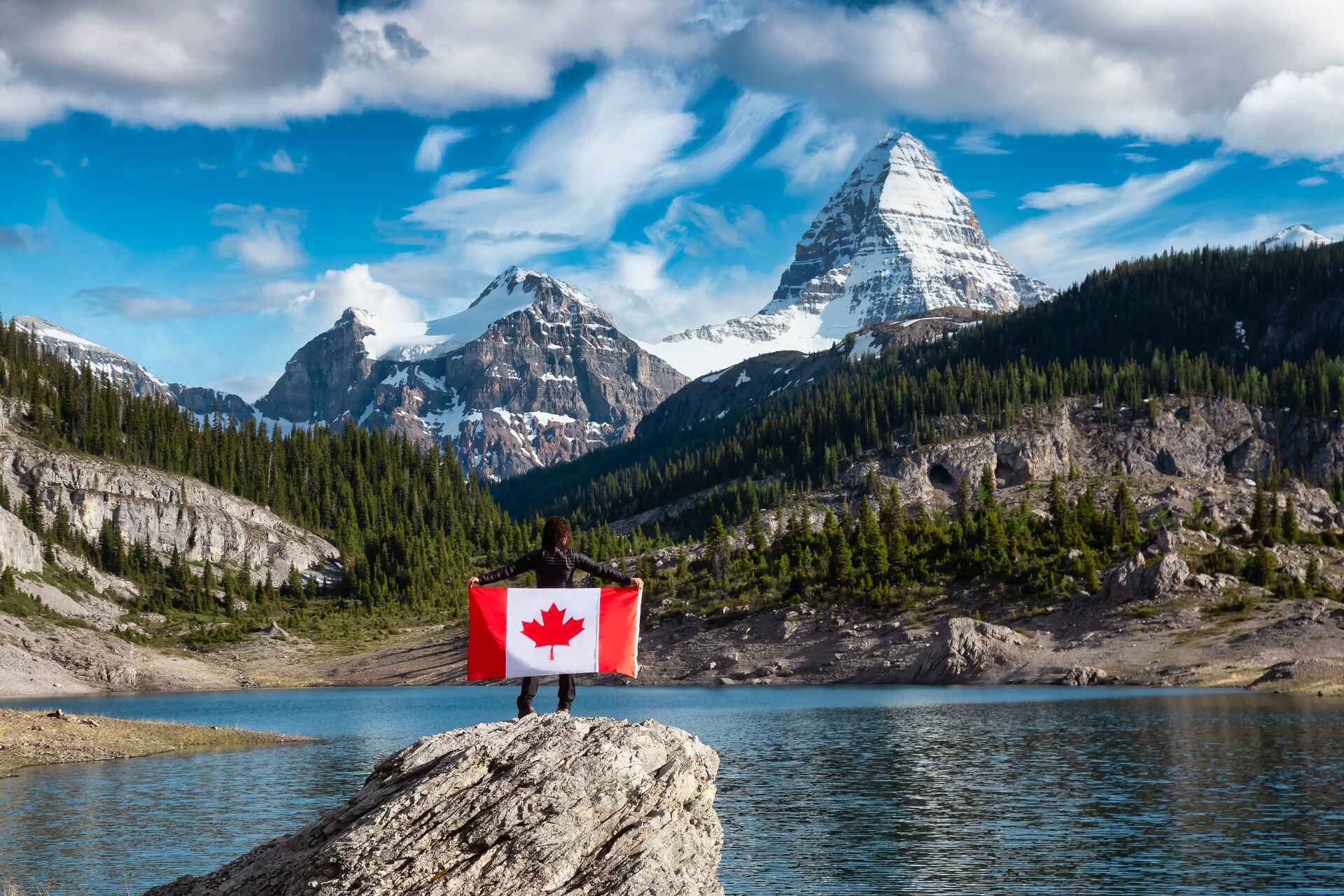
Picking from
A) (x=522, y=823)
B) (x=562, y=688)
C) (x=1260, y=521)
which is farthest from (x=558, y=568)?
(x=1260, y=521)

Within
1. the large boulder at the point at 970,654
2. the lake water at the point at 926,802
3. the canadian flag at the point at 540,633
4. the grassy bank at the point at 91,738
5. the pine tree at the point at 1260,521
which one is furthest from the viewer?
the pine tree at the point at 1260,521

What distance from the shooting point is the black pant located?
21484 mm

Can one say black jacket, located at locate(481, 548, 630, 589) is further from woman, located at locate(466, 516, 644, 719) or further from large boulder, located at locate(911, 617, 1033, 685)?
large boulder, located at locate(911, 617, 1033, 685)

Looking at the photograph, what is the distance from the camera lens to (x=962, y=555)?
15425cm

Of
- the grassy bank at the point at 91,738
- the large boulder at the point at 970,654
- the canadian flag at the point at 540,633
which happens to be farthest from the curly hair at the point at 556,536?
the large boulder at the point at 970,654

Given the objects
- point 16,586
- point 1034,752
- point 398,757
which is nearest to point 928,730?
point 1034,752

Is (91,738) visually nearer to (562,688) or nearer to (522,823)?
(562,688)

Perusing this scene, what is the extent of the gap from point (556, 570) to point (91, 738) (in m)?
55.4

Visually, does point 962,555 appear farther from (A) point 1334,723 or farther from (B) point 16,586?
(B) point 16,586

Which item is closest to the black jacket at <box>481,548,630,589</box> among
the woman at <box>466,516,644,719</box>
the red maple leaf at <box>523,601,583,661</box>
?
the woman at <box>466,516,644,719</box>

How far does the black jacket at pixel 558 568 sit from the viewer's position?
850 inches

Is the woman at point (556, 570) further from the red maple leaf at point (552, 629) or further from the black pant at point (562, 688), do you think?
the red maple leaf at point (552, 629)

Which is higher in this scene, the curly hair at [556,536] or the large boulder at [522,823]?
the curly hair at [556,536]

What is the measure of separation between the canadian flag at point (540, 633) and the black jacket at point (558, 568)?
0.22m
